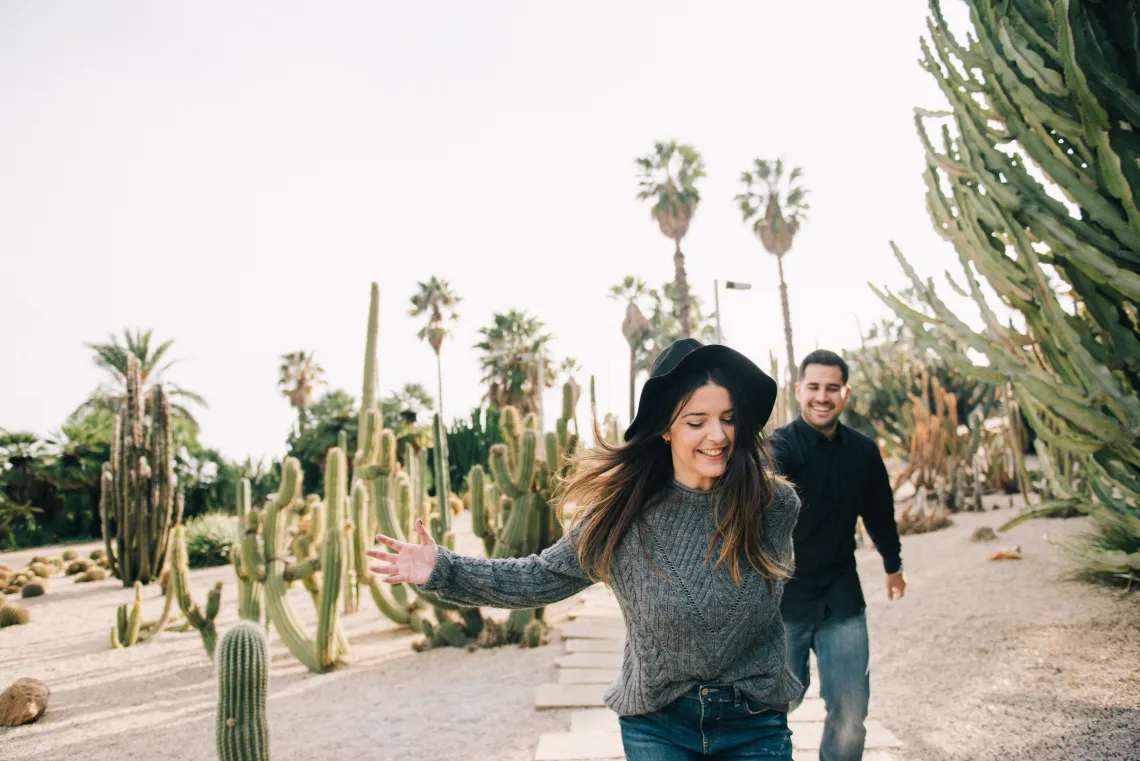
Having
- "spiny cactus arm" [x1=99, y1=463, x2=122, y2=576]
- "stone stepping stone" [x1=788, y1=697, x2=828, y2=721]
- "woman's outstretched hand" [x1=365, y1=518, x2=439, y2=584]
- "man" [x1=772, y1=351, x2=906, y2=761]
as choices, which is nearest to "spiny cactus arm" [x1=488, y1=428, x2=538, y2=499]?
"stone stepping stone" [x1=788, y1=697, x2=828, y2=721]

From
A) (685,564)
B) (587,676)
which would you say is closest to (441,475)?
(587,676)

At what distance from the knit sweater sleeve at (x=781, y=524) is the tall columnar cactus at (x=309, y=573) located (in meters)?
5.62

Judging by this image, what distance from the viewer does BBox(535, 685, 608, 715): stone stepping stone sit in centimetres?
559

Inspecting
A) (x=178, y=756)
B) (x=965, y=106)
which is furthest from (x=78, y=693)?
(x=965, y=106)

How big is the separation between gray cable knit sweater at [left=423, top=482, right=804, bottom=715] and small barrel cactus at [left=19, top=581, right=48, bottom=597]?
1283 cm

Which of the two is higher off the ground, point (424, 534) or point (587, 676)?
point (424, 534)

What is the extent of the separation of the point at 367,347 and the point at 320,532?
89.9 inches

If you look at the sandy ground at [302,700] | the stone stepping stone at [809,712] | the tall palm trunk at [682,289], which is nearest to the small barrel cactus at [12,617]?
the sandy ground at [302,700]

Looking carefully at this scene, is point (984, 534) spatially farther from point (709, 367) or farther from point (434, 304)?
point (434, 304)

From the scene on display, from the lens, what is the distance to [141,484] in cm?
1278

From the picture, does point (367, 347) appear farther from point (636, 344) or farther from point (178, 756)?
point (636, 344)

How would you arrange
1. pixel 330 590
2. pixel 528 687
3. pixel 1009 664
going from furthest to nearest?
1. pixel 330 590
2. pixel 528 687
3. pixel 1009 664

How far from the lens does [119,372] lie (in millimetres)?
38281

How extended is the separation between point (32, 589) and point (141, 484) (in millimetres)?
2097
